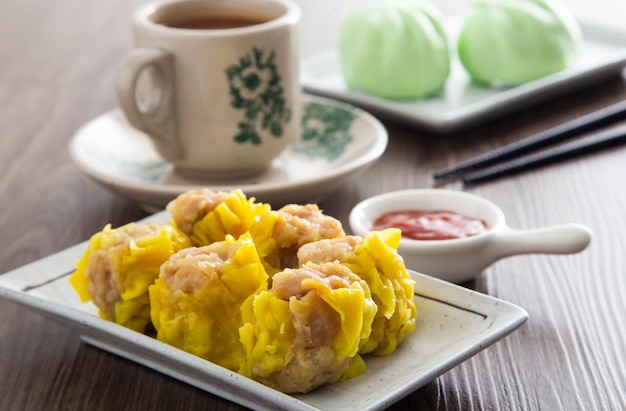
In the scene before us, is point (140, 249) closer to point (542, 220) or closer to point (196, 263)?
point (196, 263)

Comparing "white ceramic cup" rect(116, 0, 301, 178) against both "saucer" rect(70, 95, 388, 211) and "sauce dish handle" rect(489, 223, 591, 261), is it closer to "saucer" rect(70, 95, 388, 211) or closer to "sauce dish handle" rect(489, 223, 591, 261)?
"saucer" rect(70, 95, 388, 211)

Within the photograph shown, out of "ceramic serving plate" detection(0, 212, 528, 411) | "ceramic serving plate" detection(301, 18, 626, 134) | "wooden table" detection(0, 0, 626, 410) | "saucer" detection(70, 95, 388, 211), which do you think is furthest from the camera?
"ceramic serving plate" detection(301, 18, 626, 134)

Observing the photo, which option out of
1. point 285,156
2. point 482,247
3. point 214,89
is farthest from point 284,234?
point 285,156

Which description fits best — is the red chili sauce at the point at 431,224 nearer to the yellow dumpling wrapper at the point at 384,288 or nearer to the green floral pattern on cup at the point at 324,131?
the yellow dumpling wrapper at the point at 384,288

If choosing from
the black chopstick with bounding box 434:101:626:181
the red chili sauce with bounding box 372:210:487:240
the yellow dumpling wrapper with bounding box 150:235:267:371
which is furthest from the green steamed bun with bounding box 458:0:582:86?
the yellow dumpling wrapper with bounding box 150:235:267:371

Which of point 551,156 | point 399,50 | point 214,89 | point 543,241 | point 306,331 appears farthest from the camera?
point 399,50

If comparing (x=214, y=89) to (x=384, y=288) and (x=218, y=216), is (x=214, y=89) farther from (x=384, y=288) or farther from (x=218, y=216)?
(x=384, y=288)

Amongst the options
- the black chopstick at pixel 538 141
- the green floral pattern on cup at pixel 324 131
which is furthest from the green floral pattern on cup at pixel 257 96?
→ the black chopstick at pixel 538 141
